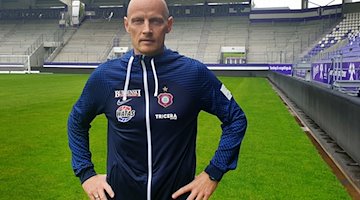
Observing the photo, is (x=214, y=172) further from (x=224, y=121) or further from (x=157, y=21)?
(x=157, y=21)

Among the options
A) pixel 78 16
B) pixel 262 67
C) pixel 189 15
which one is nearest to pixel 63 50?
pixel 78 16

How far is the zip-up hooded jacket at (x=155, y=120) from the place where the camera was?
209 cm

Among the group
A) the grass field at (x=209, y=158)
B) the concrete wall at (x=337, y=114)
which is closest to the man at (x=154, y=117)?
the grass field at (x=209, y=158)

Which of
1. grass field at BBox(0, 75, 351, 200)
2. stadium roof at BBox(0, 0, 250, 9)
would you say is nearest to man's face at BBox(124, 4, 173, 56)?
grass field at BBox(0, 75, 351, 200)

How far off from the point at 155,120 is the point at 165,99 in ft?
0.37

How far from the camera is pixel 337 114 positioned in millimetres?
8555

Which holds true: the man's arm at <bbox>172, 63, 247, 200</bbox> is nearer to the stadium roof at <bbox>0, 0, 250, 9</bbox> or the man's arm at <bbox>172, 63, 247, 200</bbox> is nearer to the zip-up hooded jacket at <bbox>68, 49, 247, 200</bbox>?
the zip-up hooded jacket at <bbox>68, 49, 247, 200</bbox>

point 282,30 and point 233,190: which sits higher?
point 282,30

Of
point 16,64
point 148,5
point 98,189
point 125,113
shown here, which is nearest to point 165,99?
point 125,113

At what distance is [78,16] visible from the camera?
2425 inches

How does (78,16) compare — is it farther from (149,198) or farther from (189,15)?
(149,198)

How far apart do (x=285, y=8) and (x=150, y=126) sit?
192 ft

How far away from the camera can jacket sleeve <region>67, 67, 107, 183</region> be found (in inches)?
86.7

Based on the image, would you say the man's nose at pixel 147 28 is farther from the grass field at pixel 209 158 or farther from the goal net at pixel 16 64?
the goal net at pixel 16 64
